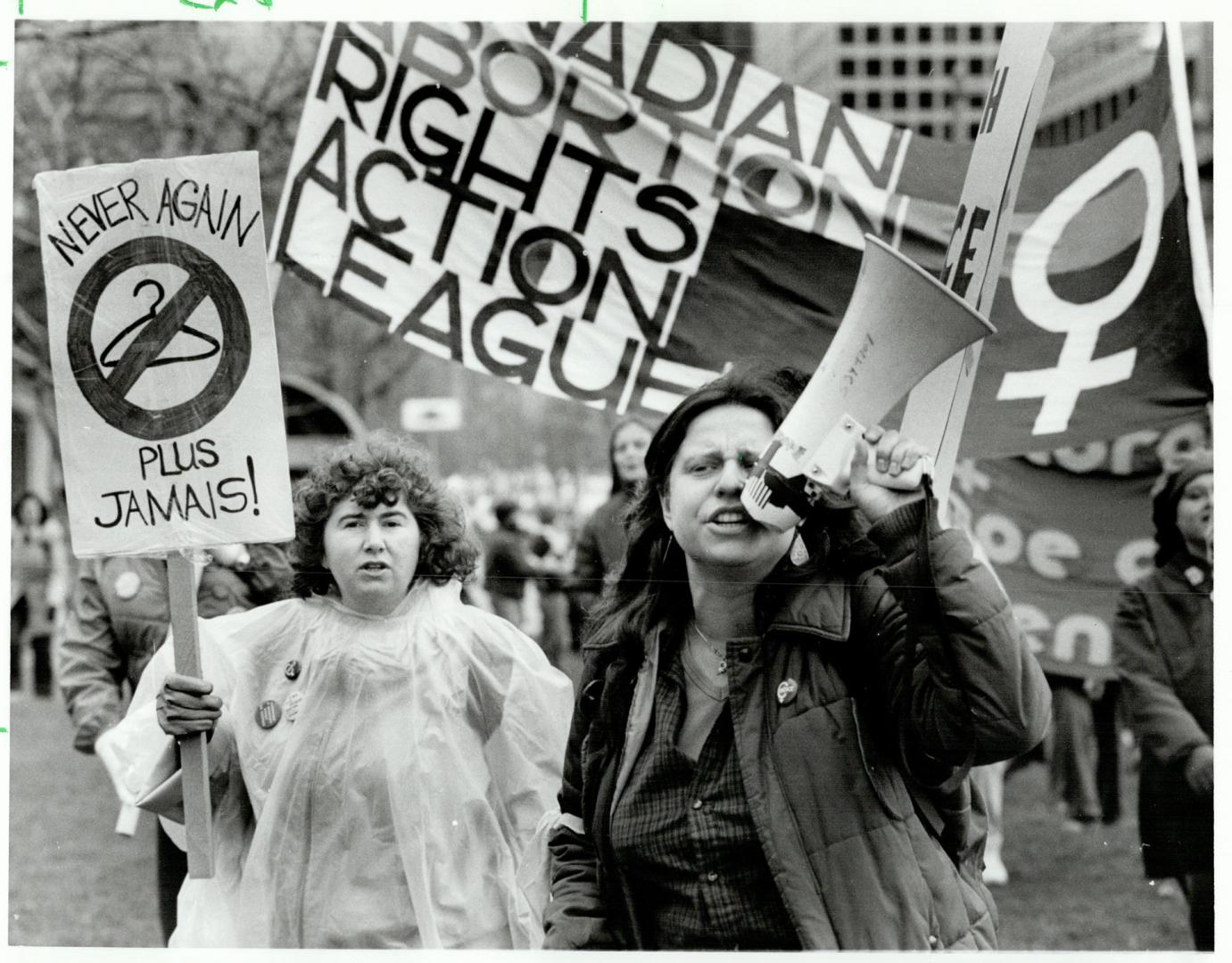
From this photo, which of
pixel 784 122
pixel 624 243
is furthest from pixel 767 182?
pixel 624 243

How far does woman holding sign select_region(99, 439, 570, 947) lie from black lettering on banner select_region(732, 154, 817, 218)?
1.11 meters

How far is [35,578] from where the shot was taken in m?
Result: 4.61

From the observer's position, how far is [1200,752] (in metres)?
4.18

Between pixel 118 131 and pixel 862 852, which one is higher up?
pixel 118 131

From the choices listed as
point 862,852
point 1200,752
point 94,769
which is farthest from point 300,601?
point 1200,752

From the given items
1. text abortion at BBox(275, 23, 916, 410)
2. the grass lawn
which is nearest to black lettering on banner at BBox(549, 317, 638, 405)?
text abortion at BBox(275, 23, 916, 410)

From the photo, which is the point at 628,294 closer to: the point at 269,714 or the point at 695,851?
the point at 269,714

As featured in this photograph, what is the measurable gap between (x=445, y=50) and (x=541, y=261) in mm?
570

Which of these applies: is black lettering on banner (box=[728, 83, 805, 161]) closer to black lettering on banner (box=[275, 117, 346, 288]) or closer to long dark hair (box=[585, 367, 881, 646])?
black lettering on banner (box=[275, 117, 346, 288])

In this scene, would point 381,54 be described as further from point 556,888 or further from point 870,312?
point 556,888

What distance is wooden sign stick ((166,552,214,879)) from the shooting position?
11.5 feet

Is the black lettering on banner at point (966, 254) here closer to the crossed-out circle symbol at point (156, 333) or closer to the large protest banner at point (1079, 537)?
the large protest banner at point (1079, 537)

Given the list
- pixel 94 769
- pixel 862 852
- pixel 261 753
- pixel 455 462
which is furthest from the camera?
pixel 94 769

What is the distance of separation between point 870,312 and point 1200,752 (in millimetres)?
1924
